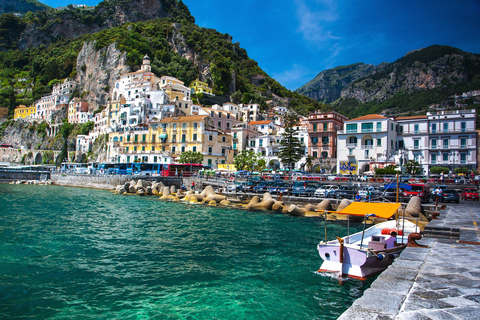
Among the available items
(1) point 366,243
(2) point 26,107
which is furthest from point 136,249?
(2) point 26,107

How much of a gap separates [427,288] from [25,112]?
137978 millimetres

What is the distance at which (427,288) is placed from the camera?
6.08 m

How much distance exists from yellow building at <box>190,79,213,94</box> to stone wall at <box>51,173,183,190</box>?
48.9 metres

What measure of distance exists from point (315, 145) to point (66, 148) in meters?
75.2

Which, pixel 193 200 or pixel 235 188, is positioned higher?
pixel 235 188

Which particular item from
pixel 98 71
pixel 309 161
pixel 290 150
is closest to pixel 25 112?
pixel 98 71

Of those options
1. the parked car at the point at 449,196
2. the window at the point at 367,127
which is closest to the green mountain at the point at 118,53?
the window at the point at 367,127

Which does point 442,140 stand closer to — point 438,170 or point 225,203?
point 438,170

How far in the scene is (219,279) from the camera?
10.5m

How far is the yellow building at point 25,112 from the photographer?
373 ft

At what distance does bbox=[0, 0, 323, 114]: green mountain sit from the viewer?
10306 centimetres

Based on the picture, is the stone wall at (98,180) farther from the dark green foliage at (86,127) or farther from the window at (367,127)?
the window at (367,127)

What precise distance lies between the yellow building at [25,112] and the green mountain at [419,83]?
12322cm

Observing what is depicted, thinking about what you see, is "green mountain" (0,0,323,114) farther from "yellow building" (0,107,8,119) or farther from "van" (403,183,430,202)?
"van" (403,183,430,202)
